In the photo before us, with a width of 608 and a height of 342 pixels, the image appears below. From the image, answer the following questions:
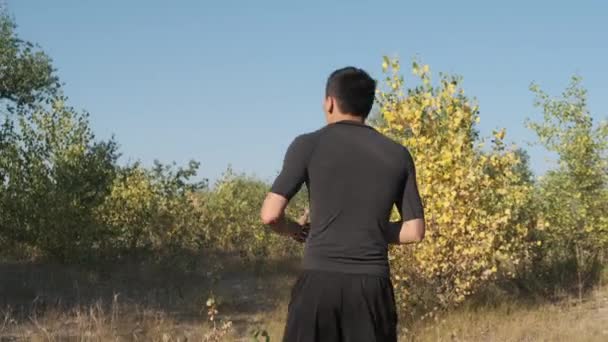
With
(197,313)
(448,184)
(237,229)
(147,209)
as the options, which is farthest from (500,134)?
(237,229)

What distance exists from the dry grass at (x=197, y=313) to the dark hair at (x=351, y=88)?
9.25 feet

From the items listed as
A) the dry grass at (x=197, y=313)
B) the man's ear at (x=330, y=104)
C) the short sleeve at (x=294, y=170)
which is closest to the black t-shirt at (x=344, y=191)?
the short sleeve at (x=294, y=170)

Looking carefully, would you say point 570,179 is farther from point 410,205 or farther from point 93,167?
point 410,205

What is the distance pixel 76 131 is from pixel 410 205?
1394 centimetres

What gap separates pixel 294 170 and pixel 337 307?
1.97 ft

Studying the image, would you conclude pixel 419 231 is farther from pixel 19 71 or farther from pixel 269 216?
pixel 19 71

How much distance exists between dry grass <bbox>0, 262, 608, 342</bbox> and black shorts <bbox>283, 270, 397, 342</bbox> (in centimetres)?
245

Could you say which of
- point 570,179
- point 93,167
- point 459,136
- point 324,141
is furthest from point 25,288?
point 324,141

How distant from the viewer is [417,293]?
9.62 metres

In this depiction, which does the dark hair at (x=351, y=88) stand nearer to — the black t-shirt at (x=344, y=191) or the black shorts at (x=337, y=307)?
the black t-shirt at (x=344, y=191)

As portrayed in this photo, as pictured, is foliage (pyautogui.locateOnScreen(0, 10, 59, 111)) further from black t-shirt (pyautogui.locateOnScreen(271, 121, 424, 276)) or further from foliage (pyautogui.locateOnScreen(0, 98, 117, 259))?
black t-shirt (pyautogui.locateOnScreen(271, 121, 424, 276))

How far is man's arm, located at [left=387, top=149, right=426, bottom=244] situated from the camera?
3117mm

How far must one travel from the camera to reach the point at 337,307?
300cm

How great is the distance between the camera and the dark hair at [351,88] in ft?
9.96
